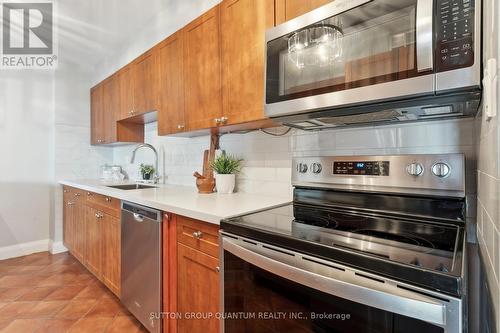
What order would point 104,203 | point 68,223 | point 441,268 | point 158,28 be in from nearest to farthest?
point 441,268 → point 104,203 → point 158,28 → point 68,223

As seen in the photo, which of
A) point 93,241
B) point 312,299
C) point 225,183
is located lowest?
point 93,241

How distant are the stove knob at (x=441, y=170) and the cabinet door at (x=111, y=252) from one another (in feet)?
6.35

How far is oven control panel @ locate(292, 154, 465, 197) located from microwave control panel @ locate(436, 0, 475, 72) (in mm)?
366

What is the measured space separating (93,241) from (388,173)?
2440mm

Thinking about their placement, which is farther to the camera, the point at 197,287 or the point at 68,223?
the point at 68,223

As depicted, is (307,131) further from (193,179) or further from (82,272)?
(82,272)

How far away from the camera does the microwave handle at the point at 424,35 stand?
83 cm

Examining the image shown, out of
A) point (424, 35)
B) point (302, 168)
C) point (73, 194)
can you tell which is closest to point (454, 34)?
point (424, 35)

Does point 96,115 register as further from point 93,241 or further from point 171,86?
point 171,86

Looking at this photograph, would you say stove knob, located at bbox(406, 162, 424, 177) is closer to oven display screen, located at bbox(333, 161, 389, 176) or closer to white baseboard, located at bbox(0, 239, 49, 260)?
oven display screen, located at bbox(333, 161, 389, 176)

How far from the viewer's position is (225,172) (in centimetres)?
192

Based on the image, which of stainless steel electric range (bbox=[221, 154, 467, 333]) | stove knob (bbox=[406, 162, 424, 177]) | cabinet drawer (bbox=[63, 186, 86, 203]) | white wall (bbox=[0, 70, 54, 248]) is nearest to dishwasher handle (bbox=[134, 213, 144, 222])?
stainless steel electric range (bbox=[221, 154, 467, 333])

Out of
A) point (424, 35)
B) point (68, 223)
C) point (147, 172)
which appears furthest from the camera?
point (68, 223)

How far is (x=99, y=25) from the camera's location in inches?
101
